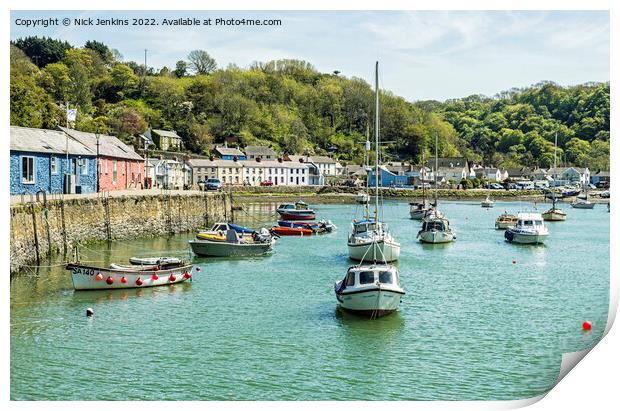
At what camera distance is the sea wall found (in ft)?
67.4

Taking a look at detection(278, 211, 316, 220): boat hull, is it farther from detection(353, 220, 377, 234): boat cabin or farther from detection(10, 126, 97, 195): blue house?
detection(353, 220, 377, 234): boat cabin

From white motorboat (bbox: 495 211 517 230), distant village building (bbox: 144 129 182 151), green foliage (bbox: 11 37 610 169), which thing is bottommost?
white motorboat (bbox: 495 211 517 230)

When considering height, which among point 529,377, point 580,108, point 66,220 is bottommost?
point 529,377

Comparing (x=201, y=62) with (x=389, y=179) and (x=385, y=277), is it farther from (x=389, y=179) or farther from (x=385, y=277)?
(x=385, y=277)

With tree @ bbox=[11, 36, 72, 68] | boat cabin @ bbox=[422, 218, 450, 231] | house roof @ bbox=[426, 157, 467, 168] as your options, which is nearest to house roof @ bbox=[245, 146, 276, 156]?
tree @ bbox=[11, 36, 72, 68]

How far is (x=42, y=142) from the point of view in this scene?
24828mm

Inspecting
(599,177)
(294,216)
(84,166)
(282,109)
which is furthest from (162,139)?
(599,177)

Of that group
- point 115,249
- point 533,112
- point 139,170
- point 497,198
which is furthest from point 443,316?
point 533,112

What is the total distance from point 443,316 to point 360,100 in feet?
232

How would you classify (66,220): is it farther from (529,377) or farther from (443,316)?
(529,377)

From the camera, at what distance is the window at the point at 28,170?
75.6ft

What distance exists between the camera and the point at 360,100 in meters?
85.2

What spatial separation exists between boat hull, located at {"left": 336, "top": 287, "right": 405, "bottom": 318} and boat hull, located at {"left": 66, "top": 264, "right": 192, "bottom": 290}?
602 cm

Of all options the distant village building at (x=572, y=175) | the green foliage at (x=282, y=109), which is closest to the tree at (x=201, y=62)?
the green foliage at (x=282, y=109)
